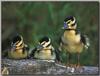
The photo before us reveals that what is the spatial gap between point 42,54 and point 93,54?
36 cm

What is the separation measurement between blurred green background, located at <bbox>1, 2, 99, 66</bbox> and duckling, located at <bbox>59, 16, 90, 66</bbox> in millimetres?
30

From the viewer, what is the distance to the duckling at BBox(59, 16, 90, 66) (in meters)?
2.70

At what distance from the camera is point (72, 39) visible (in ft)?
8.86

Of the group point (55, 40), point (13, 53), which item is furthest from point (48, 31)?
point (13, 53)

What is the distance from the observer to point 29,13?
2.72 meters

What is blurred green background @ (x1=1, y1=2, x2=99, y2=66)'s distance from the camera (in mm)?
2705

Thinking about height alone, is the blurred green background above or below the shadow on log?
above

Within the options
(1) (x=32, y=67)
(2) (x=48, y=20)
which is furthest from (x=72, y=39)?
(1) (x=32, y=67)

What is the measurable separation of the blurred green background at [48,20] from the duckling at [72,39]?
3cm

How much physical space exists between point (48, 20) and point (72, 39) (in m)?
0.22

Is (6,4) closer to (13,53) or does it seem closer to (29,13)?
(29,13)

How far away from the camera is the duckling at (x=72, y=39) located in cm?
270

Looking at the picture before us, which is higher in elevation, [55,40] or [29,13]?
[29,13]

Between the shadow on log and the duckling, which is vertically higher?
the duckling
